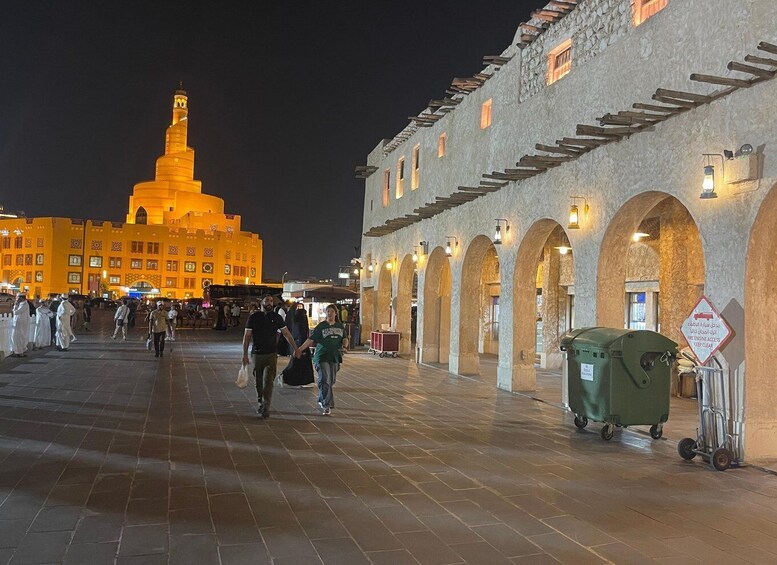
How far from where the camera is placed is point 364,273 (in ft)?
82.7

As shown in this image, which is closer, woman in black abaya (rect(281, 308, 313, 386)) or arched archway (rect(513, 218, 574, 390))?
woman in black abaya (rect(281, 308, 313, 386))

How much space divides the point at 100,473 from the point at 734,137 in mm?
7813

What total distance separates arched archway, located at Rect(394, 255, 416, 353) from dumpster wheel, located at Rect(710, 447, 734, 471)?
45.8ft

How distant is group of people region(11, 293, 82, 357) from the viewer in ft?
56.3

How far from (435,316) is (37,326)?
12.7 m

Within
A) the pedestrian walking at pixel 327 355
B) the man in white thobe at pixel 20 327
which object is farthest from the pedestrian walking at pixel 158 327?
the pedestrian walking at pixel 327 355

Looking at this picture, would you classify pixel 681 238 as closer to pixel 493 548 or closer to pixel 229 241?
pixel 493 548

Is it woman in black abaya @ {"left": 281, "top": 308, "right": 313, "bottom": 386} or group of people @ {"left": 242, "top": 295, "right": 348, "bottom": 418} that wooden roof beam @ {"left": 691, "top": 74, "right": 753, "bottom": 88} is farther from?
woman in black abaya @ {"left": 281, "top": 308, "right": 313, "bottom": 386}

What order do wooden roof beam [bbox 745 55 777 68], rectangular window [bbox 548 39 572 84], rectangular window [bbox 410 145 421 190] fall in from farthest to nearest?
rectangular window [bbox 410 145 421 190] < rectangular window [bbox 548 39 572 84] < wooden roof beam [bbox 745 55 777 68]

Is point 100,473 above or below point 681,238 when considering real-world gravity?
below

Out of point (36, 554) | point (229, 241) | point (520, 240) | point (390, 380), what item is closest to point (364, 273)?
point (390, 380)

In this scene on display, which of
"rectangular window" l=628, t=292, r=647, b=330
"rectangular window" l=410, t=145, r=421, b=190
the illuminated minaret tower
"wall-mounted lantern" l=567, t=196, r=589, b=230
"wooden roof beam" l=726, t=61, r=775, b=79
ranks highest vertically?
the illuminated minaret tower

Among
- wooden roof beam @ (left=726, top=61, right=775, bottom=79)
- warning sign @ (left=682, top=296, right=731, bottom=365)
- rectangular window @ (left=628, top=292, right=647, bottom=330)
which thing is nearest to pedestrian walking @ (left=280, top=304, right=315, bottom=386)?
warning sign @ (left=682, top=296, right=731, bottom=365)

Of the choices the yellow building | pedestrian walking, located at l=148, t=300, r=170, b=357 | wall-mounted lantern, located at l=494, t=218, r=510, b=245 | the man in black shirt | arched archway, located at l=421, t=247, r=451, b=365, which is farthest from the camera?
the yellow building
